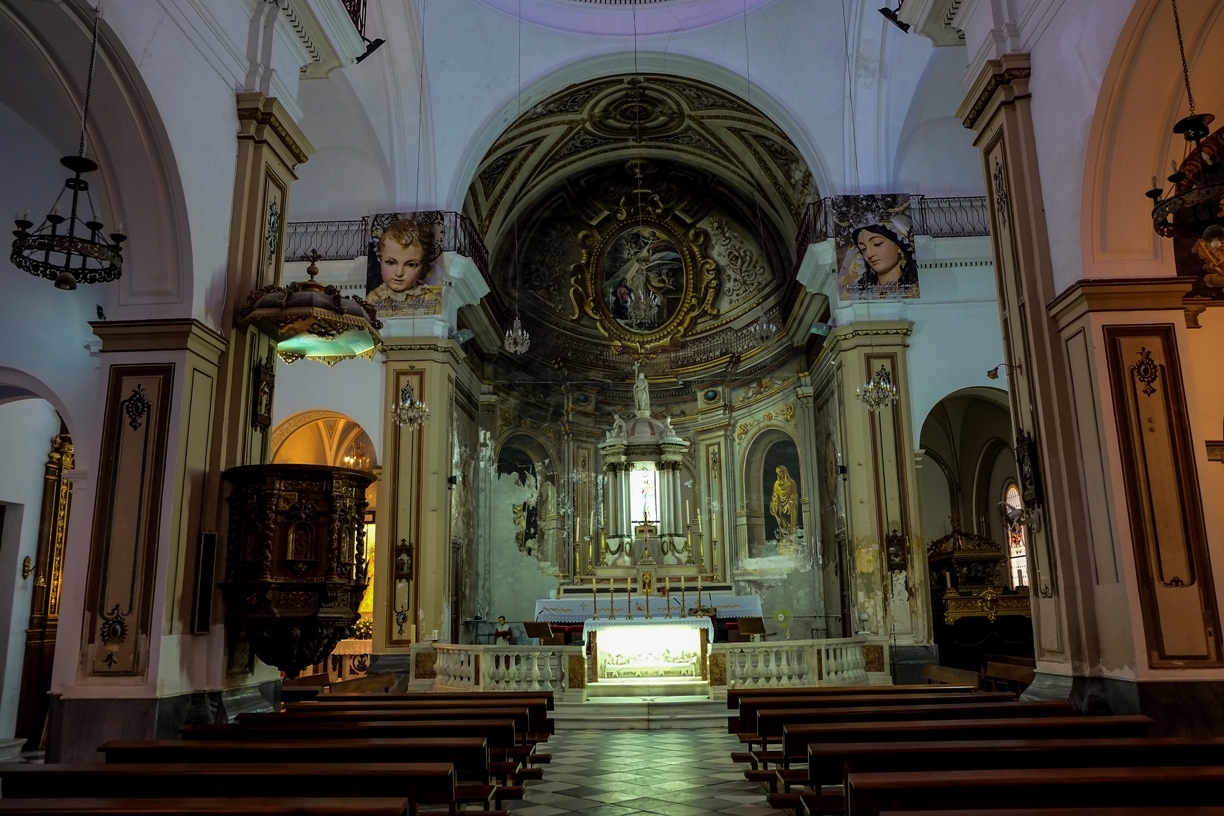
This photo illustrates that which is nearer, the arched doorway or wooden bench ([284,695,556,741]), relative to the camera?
wooden bench ([284,695,556,741])

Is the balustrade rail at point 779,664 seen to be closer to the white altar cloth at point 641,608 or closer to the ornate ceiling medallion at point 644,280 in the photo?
the white altar cloth at point 641,608

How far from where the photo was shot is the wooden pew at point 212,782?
3422 millimetres

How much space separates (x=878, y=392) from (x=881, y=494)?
4.65 feet

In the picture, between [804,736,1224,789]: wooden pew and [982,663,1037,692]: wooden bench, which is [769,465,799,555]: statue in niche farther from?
[804,736,1224,789]: wooden pew

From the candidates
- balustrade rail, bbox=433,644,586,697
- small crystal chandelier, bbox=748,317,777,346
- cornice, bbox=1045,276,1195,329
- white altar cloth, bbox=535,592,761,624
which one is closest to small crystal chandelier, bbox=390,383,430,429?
balustrade rail, bbox=433,644,586,697

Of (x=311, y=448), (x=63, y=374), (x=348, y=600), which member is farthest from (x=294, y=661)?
(x=311, y=448)

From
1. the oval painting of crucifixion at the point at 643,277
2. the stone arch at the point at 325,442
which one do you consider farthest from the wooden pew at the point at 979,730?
the stone arch at the point at 325,442

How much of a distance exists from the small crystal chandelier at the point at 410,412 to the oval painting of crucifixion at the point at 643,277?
21.7ft

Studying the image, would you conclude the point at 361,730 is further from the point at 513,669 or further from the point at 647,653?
the point at 647,653

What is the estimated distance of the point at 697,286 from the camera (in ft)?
→ 60.4

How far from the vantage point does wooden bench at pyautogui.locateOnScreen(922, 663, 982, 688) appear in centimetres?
934

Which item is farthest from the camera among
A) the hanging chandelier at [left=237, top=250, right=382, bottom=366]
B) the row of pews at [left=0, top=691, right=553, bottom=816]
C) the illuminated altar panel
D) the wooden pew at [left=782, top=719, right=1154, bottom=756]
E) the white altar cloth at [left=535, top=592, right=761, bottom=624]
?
the white altar cloth at [left=535, top=592, right=761, bottom=624]

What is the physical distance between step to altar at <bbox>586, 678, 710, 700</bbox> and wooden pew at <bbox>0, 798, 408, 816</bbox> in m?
7.33

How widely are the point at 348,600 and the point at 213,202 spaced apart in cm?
279
